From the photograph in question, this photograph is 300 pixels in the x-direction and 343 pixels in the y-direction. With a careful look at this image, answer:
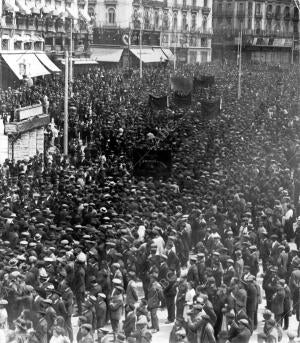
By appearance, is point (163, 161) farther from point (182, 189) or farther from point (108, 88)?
point (108, 88)

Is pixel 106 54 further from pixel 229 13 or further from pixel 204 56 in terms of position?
pixel 229 13

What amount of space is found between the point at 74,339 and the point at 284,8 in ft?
304

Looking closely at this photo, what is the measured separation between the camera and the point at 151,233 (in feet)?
60.4

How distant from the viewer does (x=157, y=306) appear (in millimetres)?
15523

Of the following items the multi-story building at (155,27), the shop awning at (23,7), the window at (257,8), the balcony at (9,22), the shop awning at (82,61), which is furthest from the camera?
the window at (257,8)

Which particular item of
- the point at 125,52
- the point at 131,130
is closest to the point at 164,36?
the point at 125,52

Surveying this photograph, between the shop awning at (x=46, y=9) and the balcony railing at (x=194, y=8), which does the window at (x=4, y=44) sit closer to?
the shop awning at (x=46, y=9)

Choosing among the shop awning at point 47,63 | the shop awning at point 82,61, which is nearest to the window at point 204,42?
the shop awning at point 82,61

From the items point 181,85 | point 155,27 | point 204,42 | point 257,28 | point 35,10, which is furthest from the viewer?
point 257,28

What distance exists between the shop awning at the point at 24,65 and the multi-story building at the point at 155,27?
1470 cm

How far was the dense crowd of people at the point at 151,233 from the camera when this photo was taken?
47.1ft

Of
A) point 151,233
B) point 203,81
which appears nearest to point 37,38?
point 203,81

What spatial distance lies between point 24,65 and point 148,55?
26.2 m

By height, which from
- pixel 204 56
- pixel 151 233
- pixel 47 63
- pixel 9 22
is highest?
pixel 9 22
